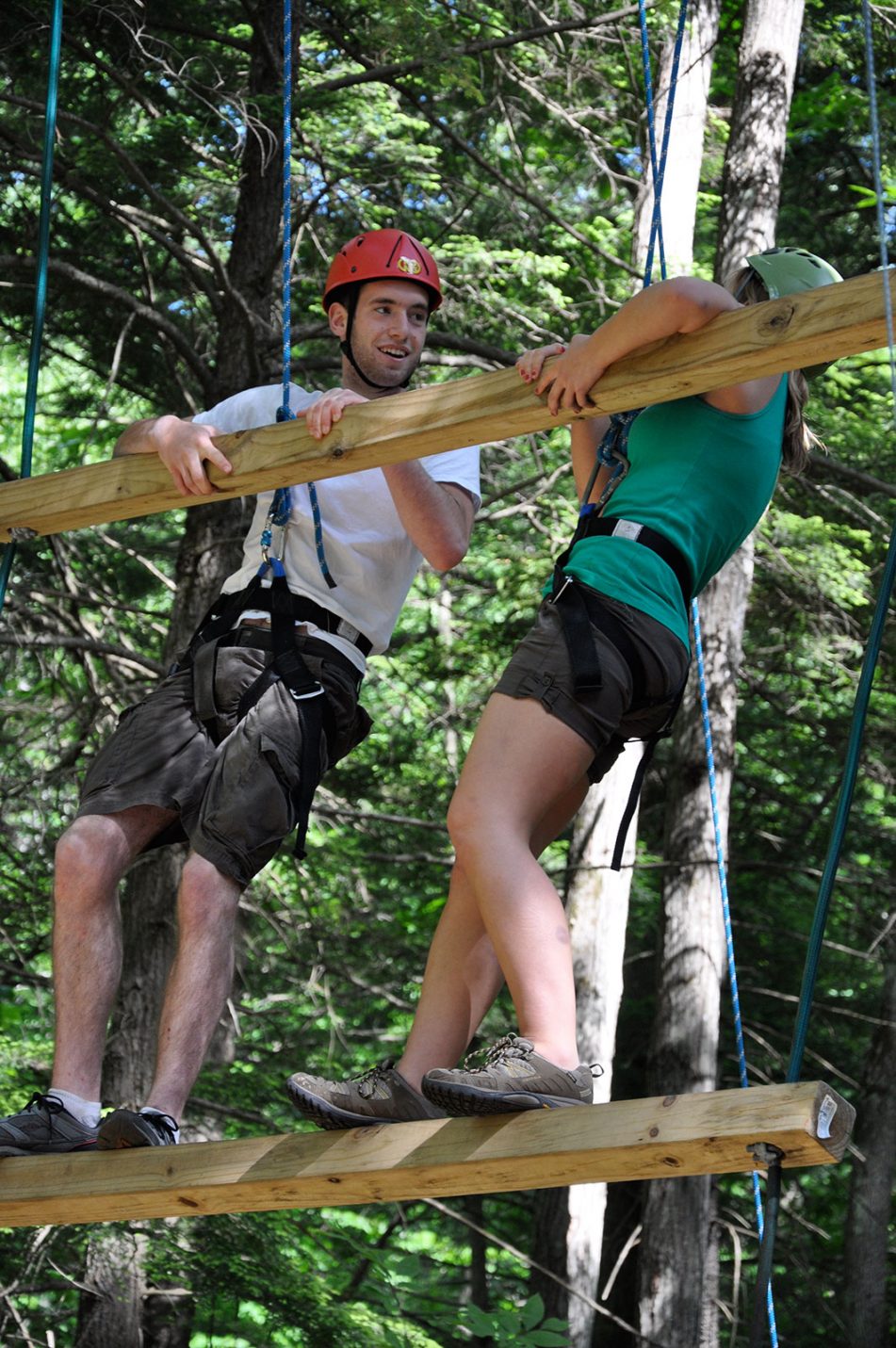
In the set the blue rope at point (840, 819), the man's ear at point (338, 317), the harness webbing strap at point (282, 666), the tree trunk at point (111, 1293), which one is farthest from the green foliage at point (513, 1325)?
the man's ear at point (338, 317)

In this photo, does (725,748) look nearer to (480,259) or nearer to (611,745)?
(480,259)

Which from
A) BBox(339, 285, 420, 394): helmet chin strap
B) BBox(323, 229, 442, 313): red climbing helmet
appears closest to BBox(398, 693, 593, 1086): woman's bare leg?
BBox(339, 285, 420, 394): helmet chin strap

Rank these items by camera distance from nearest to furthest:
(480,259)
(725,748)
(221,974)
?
(221,974)
(480,259)
(725,748)

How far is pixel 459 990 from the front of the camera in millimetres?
3100

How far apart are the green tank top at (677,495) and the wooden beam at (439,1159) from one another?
35.9 inches

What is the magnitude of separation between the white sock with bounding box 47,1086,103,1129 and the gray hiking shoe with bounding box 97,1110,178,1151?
14cm

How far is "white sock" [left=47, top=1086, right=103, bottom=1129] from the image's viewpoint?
10.8 ft

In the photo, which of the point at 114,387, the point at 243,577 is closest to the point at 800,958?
the point at 114,387

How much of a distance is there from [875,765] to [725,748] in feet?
6.69

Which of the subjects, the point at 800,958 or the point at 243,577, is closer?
→ the point at 243,577

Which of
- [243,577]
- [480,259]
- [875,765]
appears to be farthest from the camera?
[875,765]

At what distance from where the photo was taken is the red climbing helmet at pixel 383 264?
366 cm

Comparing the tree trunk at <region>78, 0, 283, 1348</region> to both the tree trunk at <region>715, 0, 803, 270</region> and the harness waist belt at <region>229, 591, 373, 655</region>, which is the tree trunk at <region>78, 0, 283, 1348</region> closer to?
the tree trunk at <region>715, 0, 803, 270</region>

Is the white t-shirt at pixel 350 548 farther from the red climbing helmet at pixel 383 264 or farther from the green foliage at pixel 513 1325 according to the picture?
the green foliage at pixel 513 1325
